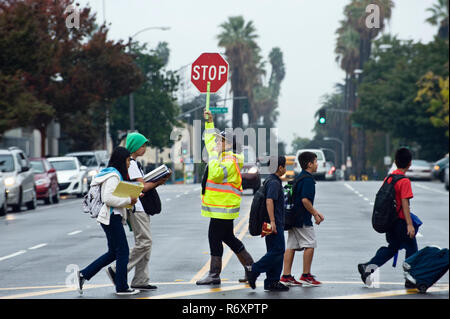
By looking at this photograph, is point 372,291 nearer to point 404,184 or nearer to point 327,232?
point 404,184

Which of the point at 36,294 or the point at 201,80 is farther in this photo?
the point at 201,80

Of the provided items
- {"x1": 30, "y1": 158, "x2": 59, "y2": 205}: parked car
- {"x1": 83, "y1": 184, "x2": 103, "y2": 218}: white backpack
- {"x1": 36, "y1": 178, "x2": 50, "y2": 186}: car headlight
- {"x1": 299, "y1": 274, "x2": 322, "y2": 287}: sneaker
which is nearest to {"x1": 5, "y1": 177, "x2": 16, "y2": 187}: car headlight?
{"x1": 30, "y1": 158, "x2": 59, "y2": 205}: parked car

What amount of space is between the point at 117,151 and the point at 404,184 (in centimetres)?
323

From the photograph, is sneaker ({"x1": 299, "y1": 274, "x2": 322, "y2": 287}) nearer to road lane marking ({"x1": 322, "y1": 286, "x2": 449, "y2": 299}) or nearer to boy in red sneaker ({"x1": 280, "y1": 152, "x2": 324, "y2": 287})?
boy in red sneaker ({"x1": 280, "y1": 152, "x2": 324, "y2": 287})

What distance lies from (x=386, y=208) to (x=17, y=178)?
1955 centimetres

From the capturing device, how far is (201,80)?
15.2m

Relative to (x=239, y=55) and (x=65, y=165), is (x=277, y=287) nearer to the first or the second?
(x=65, y=165)

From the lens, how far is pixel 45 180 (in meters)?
33.6

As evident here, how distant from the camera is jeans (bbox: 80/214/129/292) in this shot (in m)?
10.6

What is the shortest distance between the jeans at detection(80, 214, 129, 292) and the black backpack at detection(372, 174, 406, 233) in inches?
111

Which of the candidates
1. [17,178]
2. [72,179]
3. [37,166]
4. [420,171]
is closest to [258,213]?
[17,178]

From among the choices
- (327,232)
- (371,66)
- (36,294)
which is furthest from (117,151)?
(371,66)

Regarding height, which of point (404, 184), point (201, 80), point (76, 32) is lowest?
point (404, 184)
